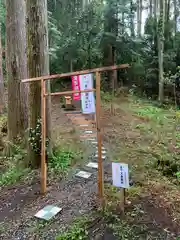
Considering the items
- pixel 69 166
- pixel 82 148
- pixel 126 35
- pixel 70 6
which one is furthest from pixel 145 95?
pixel 69 166

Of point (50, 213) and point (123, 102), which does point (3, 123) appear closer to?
point (50, 213)

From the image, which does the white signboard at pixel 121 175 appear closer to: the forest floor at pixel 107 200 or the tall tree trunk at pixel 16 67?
the forest floor at pixel 107 200

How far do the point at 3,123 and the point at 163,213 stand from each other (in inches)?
233

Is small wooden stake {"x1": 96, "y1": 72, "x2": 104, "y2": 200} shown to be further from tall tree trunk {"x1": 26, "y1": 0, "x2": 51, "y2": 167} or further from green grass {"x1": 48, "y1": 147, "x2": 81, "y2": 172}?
tall tree trunk {"x1": 26, "y1": 0, "x2": 51, "y2": 167}

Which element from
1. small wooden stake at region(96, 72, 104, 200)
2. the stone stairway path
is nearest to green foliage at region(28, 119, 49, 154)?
the stone stairway path

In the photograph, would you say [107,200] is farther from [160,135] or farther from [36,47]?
[160,135]

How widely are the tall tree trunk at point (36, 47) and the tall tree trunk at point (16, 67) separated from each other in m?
1.74

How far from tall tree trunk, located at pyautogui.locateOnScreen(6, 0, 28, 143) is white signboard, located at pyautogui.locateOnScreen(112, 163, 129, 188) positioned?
368 centimetres

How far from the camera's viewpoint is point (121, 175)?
122 inches

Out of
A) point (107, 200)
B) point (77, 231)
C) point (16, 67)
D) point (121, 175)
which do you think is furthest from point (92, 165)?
point (16, 67)

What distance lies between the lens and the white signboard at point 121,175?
3.06 m

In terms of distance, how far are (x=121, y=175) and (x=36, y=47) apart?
2681mm

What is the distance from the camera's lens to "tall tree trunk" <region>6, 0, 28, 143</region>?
6051mm

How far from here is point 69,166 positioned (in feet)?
15.6
